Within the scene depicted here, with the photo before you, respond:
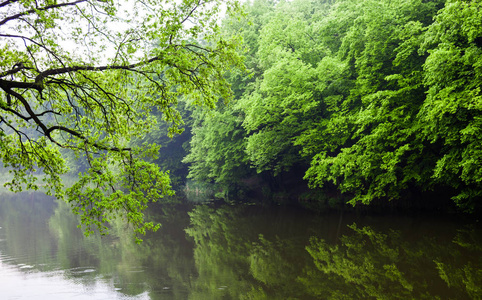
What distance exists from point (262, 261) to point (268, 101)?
46.9 feet

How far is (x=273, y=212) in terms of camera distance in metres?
23.7

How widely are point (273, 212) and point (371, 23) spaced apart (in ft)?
40.5

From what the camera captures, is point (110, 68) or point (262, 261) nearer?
point (110, 68)

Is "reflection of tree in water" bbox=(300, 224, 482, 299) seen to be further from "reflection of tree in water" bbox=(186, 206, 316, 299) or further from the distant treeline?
the distant treeline

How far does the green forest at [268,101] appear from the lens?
7.29m

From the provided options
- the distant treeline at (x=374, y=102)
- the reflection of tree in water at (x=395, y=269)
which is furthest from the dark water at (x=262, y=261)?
the distant treeline at (x=374, y=102)

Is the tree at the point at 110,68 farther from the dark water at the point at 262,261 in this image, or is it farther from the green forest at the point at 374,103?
the dark water at the point at 262,261

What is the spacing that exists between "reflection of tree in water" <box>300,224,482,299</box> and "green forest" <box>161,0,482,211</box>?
387 centimetres

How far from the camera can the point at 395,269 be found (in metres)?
10.2

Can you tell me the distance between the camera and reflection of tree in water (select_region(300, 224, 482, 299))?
336 inches

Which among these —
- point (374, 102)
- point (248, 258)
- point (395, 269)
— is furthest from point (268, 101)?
point (395, 269)

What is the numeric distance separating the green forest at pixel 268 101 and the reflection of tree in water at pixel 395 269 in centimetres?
393

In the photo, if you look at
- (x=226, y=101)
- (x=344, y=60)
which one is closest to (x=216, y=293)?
(x=226, y=101)

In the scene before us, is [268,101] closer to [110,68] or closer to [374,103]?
[374,103]
